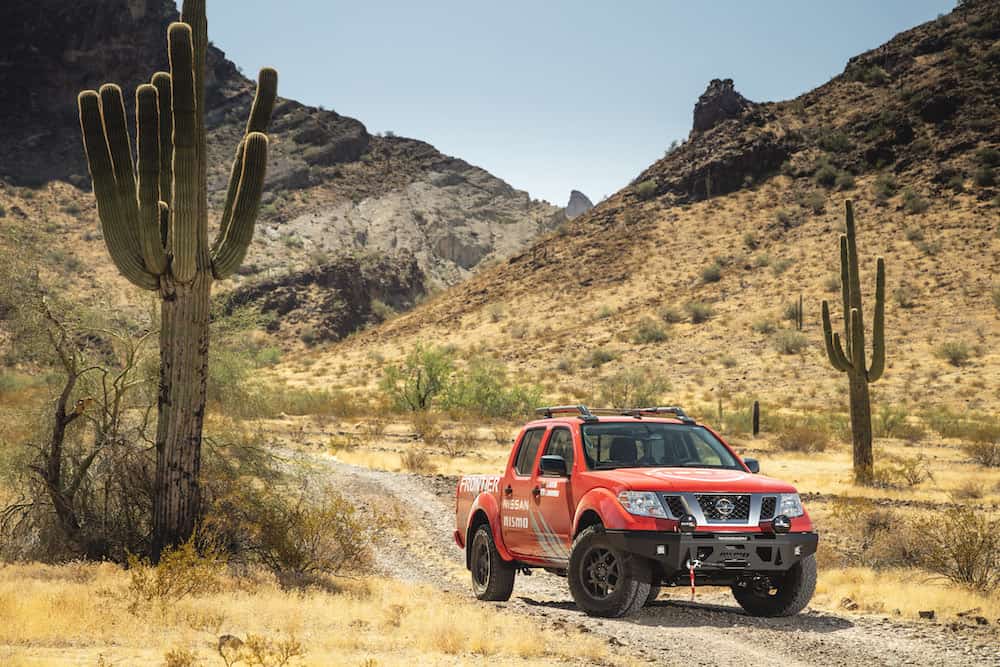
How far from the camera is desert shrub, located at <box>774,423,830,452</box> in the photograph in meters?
30.0

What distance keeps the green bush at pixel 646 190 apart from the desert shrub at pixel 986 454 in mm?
46456

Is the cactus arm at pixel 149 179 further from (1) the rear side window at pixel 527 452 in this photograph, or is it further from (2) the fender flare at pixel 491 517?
(1) the rear side window at pixel 527 452

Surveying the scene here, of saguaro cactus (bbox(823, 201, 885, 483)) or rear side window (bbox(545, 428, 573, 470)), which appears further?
saguaro cactus (bbox(823, 201, 885, 483))

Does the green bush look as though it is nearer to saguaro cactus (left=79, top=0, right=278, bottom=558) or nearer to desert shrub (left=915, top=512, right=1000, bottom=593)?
desert shrub (left=915, top=512, right=1000, bottom=593)

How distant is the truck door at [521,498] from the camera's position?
32.1 ft

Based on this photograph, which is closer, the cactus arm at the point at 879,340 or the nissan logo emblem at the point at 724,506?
the nissan logo emblem at the point at 724,506

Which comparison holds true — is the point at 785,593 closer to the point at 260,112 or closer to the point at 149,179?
the point at 149,179

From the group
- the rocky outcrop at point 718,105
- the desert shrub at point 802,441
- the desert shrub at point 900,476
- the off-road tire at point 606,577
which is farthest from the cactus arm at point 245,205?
the rocky outcrop at point 718,105

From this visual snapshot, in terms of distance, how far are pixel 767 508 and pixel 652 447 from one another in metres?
1.43

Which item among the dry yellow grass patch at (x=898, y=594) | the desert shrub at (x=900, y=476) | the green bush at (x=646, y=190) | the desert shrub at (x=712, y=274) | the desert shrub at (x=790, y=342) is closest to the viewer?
the dry yellow grass patch at (x=898, y=594)

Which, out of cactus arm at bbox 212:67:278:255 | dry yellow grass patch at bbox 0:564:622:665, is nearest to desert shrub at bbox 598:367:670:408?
cactus arm at bbox 212:67:278:255

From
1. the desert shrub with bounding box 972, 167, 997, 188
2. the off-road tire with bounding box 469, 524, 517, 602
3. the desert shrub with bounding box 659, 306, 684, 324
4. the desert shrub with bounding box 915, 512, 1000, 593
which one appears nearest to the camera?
the off-road tire with bounding box 469, 524, 517, 602

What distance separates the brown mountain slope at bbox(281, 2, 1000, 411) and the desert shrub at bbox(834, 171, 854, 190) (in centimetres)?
15

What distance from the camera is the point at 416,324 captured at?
66.8m
